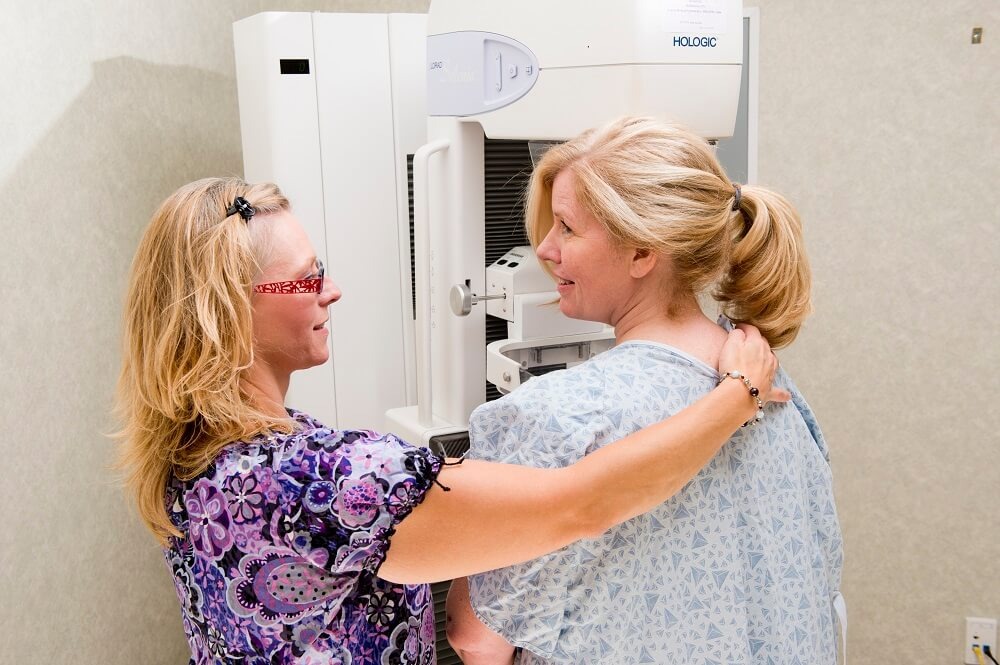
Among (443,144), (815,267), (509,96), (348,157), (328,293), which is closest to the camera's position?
(328,293)

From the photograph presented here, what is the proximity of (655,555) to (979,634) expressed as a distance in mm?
1900

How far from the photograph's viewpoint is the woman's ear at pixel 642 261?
1046 millimetres

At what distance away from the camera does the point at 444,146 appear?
162 centimetres

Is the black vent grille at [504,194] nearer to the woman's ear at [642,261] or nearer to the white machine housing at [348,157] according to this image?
the white machine housing at [348,157]

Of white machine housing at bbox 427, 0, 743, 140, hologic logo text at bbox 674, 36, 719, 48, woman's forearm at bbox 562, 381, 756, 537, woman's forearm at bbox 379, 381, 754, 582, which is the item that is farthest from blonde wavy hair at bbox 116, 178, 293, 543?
hologic logo text at bbox 674, 36, 719, 48

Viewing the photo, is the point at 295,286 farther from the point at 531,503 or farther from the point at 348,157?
the point at 348,157

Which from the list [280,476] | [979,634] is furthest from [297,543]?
[979,634]

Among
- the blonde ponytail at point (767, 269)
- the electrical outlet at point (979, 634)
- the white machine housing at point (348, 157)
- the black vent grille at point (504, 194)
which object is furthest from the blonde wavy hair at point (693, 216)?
the electrical outlet at point (979, 634)

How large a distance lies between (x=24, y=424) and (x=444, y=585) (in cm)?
90

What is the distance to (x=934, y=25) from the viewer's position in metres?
2.18

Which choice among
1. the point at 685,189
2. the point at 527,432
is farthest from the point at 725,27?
the point at 527,432

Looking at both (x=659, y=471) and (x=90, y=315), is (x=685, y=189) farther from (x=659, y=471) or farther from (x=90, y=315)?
(x=90, y=315)

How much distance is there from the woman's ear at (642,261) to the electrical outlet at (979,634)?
6.34ft

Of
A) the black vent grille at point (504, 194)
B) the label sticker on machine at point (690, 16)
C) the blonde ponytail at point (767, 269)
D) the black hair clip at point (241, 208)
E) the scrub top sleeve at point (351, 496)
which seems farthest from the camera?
the black vent grille at point (504, 194)
